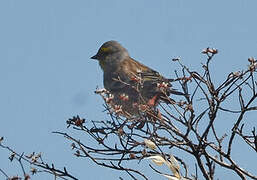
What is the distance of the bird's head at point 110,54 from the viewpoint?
1081cm

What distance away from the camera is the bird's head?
10.8 meters

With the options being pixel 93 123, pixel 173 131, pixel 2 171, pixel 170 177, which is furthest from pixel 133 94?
pixel 170 177

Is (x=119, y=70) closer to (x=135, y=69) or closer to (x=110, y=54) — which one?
(x=135, y=69)

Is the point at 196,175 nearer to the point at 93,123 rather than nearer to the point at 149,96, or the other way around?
the point at 93,123

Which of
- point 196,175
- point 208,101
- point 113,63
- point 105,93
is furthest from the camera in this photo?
point 113,63

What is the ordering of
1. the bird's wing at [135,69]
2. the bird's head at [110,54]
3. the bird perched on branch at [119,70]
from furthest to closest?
the bird's head at [110,54] → the bird's wing at [135,69] → the bird perched on branch at [119,70]

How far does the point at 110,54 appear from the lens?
10992mm

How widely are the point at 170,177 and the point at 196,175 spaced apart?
1.80 feet

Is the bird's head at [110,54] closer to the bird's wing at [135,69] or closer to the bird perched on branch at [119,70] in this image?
the bird perched on branch at [119,70]

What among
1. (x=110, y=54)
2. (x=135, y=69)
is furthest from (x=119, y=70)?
(x=110, y=54)

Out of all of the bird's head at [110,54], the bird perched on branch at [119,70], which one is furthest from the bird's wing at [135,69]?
the bird's head at [110,54]

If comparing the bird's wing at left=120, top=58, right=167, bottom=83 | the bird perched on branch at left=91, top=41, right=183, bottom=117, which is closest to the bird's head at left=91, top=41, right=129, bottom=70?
the bird perched on branch at left=91, top=41, right=183, bottom=117

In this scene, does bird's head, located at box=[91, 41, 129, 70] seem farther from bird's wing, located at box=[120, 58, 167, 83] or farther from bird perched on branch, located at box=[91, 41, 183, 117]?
bird's wing, located at box=[120, 58, 167, 83]

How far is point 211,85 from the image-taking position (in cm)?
500
